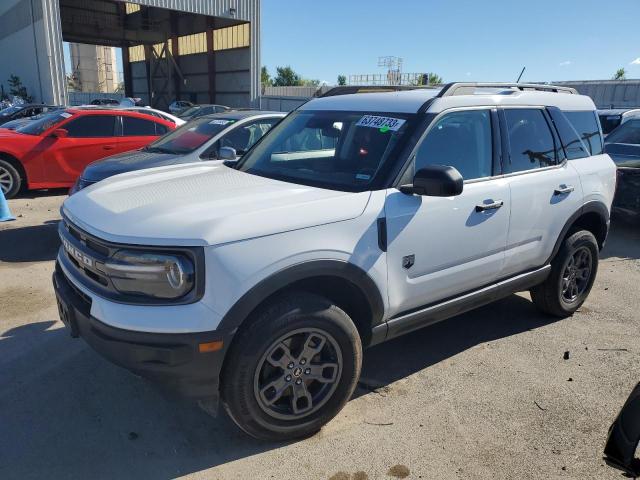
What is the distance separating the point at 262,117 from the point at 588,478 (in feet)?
19.5

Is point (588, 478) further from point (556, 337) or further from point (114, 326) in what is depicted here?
point (114, 326)

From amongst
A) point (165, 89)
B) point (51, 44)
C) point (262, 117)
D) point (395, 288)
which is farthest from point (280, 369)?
point (165, 89)

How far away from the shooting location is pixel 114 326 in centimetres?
248

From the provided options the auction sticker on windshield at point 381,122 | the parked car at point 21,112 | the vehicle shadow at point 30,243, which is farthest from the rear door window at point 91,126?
the parked car at point 21,112

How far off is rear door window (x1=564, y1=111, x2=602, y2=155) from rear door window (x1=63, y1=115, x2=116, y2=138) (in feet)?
26.0

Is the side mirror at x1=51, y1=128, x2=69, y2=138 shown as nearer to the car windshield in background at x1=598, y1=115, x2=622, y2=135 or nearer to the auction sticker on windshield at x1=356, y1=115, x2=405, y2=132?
the auction sticker on windshield at x1=356, y1=115, x2=405, y2=132

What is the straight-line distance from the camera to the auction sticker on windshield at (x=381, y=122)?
334 centimetres

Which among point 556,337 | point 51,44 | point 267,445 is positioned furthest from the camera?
point 51,44

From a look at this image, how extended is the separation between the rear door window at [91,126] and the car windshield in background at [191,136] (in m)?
2.43

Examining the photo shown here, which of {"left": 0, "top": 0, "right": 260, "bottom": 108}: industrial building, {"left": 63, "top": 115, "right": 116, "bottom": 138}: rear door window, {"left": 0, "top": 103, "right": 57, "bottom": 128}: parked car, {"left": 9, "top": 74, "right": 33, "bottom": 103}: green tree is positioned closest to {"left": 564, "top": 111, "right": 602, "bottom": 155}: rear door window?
{"left": 63, "top": 115, "right": 116, "bottom": 138}: rear door window

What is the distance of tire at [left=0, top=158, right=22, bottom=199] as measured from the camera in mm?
8734

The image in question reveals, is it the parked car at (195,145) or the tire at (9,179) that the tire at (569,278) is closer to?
the parked car at (195,145)

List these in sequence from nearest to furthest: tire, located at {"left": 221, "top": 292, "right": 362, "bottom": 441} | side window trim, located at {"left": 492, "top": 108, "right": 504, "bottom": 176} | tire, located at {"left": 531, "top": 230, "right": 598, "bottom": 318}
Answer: tire, located at {"left": 221, "top": 292, "right": 362, "bottom": 441}, side window trim, located at {"left": 492, "top": 108, "right": 504, "bottom": 176}, tire, located at {"left": 531, "top": 230, "right": 598, "bottom": 318}

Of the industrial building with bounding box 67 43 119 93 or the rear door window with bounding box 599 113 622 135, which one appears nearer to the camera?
the rear door window with bounding box 599 113 622 135
